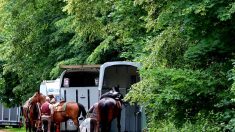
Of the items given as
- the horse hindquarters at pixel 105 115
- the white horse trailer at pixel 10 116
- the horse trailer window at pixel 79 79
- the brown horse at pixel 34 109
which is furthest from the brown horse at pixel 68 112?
the white horse trailer at pixel 10 116

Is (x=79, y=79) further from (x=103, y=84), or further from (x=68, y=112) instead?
(x=103, y=84)

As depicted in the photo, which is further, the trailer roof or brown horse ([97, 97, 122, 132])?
A: the trailer roof

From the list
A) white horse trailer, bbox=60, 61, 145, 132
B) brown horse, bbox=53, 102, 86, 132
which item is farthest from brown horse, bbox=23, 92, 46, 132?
brown horse, bbox=53, 102, 86, 132

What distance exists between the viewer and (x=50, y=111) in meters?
23.5

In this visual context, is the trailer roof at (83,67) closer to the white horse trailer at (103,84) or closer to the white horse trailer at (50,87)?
the white horse trailer at (103,84)

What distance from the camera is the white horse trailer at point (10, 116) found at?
51.9 m

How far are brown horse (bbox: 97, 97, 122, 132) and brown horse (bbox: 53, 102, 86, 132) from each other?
3.63 meters

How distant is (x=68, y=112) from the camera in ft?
73.0

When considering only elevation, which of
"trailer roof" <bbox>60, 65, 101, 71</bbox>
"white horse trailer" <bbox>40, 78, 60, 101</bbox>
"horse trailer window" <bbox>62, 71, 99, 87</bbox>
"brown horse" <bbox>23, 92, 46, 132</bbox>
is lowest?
"brown horse" <bbox>23, 92, 46, 132</bbox>

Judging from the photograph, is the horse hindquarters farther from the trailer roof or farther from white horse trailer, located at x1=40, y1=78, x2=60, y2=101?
white horse trailer, located at x1=40, y1=78, x2=60, y2=101

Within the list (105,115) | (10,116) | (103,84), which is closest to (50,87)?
(103,84)

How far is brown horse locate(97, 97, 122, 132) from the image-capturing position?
17969mm

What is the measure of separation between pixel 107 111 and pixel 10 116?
118 feet

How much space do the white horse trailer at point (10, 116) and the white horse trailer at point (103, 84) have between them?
26.3 m
